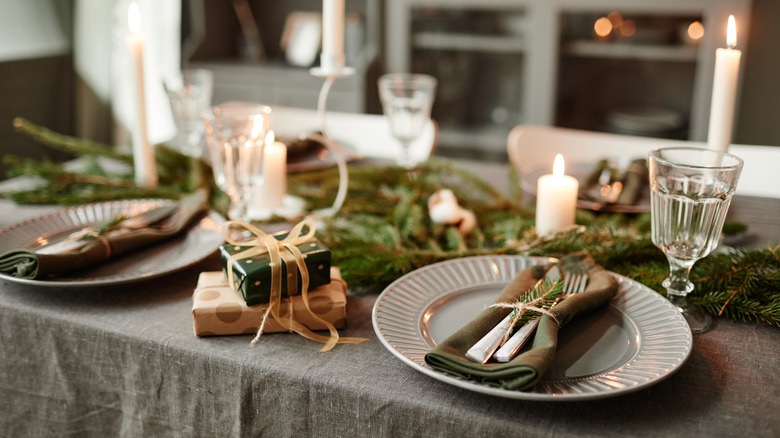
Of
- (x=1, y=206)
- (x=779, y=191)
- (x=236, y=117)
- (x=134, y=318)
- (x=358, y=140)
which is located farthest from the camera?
(x=358, y=140)

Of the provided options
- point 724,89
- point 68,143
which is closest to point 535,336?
point 724,89

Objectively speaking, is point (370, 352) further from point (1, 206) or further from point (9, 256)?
point (1, 206)

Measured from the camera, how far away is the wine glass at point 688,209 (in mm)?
683

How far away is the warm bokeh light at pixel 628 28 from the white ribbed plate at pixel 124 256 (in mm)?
2047

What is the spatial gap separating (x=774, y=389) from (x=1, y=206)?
1.11m

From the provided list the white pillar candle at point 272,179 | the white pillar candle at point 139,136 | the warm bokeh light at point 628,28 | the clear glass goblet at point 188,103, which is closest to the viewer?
the white pillar candle at point 272,179

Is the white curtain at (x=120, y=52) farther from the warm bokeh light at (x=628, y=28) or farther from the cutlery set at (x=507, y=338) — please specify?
the cutlery set at (x=507, y=338)

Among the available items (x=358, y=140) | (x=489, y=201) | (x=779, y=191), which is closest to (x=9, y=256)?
(x=489, y=201)

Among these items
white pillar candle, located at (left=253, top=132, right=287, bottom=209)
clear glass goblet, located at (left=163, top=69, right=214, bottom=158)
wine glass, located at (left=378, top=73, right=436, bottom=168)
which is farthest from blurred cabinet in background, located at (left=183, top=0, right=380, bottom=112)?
white pillar candle, located at (left=253, top=132, right=287, bottom=209)

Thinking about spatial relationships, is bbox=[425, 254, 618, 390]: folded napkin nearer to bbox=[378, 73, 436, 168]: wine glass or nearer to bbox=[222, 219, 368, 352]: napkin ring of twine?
bbox=[222, 219, 368, 352]: napkin ring of twine

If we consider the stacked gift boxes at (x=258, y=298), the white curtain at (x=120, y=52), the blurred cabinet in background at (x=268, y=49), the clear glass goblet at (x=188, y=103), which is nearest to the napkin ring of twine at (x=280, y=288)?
the stacked gift boxes at (x=258, y=298)

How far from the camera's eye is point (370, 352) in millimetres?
676

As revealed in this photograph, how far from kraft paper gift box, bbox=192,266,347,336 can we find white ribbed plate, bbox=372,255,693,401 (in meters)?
0.05

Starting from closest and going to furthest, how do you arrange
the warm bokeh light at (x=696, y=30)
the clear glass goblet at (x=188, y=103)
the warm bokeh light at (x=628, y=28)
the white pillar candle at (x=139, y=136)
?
1. the white pillar candle at (x=139, y=136)
2. the clear glass goblet at (x=188, y=103)
3. the warm bokeh light at (x=696, y=30)
4. the warm bokeh light at (x=628, y=28)
